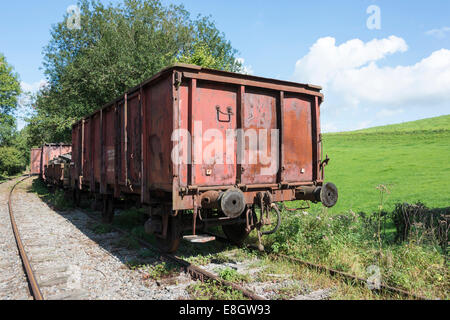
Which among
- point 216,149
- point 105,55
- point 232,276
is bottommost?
point 232,276

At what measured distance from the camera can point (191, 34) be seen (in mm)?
26109

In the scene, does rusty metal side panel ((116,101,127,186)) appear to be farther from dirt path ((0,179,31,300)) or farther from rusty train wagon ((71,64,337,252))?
dirt path ((0,179,31,300))

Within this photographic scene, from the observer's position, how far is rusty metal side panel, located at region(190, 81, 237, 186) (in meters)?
5.20

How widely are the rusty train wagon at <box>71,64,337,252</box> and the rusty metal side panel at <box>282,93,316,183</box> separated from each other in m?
0.02

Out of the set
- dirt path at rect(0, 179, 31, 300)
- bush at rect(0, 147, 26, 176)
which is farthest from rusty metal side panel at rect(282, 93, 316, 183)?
bush at rect(0, 147, 26, 176)

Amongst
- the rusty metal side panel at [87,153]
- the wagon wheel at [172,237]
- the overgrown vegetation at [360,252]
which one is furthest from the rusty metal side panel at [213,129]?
the rusty metal side panel at [87,153]

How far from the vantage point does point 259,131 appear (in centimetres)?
589

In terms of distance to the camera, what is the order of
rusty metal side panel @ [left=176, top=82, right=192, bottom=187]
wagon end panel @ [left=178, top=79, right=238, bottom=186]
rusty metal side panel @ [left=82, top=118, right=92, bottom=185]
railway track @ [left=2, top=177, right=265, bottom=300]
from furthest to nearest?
rusty metal side panel @ [left=82, top=118, right=92, bottom=185]
wagon end panel @ [left=178, top=79, right=238, bottom=186]
rusty metal side panel @ [left=176, top=82, right=192, bottom=187]
railway track @ [left=2, top=177, right=265, bottom=300]

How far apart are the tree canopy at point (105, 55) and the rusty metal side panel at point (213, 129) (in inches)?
338

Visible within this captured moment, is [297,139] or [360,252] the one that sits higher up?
[297,139]

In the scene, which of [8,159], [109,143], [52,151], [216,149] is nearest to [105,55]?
[52,151]

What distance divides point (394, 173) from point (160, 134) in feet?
69.0

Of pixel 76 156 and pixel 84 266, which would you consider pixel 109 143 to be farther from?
pixel 76 156
